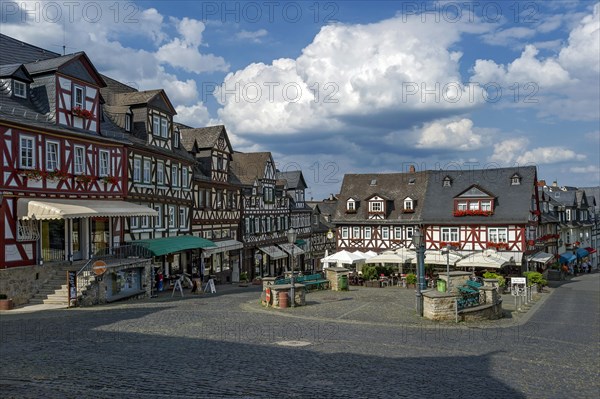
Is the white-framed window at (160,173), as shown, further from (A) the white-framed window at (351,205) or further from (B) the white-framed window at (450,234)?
(B) the white-framed window at (450,234)

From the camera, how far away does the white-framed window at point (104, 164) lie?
88.5ft

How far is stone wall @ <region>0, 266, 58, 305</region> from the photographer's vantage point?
20891 millimetres

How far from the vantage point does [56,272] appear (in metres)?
23.2

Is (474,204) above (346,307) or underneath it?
above

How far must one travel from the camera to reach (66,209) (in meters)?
22.4

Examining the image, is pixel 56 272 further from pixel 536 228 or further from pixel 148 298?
pixel 536 228

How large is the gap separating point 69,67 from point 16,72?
7.94 feet

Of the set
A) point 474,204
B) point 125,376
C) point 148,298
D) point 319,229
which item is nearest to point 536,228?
point 474,204

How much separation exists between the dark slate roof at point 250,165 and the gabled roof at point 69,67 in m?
23.3

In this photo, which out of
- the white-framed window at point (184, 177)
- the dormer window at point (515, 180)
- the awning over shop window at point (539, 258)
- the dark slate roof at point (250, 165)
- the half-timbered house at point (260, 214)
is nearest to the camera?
the white-framed window at point (184, 177)

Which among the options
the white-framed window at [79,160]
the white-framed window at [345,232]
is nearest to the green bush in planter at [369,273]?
the white-framed window at [345,232]

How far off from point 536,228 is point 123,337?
4038 centimetres

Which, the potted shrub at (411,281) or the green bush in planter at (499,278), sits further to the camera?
the potted shrub at (411,281)

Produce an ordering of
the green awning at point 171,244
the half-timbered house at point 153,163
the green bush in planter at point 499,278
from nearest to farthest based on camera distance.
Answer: the green awning at point 171,244, the green bush in planter at point 499,278, the half-timbered house at point 153,163
